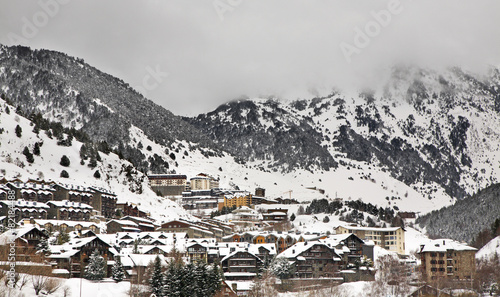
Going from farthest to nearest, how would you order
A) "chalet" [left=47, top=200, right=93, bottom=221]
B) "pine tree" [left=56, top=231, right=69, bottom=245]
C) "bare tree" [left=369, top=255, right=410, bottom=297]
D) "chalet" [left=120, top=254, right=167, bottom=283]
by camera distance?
"chalet" [left=47, top=200, right=93, bottom=221] < "pine tree" [left=56, top=231, right=69, bottom=245] < "bare tree" [left=369, top=255, right=410, bottom=297] < "chalet" [left=120, top=254, right=167, bottom=283]

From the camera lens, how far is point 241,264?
14438 cm

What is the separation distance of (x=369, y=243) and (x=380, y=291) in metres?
36.7

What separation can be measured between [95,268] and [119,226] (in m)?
56.5

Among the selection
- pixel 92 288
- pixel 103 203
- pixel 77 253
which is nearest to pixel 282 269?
pixel 77 253

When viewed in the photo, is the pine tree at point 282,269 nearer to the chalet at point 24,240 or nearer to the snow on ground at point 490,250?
the chalet at point 24,240

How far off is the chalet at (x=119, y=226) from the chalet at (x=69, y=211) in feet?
19.9

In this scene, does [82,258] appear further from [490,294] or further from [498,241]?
[498,241]

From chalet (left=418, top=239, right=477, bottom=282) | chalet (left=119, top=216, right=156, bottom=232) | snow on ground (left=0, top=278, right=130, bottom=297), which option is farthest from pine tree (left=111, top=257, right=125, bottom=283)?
chalet (left=418, top=239, right=477, bottom=282)

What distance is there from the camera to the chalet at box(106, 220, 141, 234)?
176125 mm

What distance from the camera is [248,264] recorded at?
5684 inches

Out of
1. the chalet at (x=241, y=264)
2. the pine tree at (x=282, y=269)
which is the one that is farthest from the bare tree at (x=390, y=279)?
the chalet at (x=241, y=264)

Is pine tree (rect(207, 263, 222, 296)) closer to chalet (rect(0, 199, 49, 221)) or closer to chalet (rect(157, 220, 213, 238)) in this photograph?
chalet (rect(0, 199, 49, 221))

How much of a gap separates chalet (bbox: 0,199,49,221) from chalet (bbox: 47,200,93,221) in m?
2.08

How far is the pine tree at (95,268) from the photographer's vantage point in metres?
120
